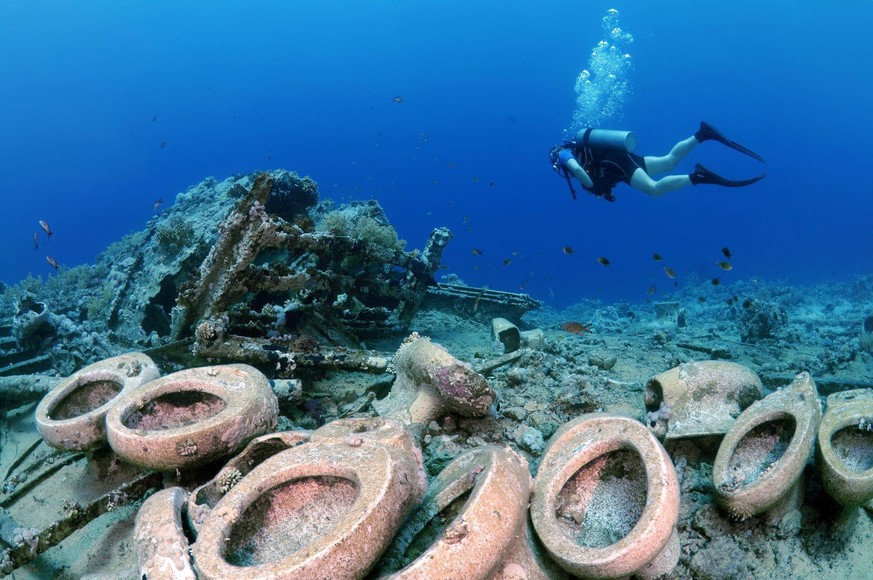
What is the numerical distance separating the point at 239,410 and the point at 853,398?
15.8ft

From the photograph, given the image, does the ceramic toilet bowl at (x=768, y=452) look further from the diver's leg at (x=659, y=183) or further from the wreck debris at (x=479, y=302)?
the diver's leg at (x=659, y=183)

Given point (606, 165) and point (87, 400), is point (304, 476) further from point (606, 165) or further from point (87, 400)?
point (606, 165)

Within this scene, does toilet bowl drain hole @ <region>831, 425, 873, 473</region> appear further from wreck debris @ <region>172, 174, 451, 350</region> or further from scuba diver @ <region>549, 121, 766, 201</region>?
scuba diver @ <region>549, 121, 766, 201</region>

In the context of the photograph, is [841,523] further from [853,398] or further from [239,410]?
[239,410]

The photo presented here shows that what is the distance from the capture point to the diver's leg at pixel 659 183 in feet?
33.6

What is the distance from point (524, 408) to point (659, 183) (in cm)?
851

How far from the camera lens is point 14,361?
289 inches

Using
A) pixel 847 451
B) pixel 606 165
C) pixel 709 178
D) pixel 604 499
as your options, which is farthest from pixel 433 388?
pixel 606 165

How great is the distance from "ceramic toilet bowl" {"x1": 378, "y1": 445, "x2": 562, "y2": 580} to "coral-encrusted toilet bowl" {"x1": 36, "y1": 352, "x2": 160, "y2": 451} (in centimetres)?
283

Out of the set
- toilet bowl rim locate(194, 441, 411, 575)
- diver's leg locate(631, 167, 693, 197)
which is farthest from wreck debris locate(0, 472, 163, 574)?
diver's leg locate(631, 167, 693, 197)

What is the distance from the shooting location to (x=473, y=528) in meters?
2.11

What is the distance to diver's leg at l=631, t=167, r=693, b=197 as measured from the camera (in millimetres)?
10255

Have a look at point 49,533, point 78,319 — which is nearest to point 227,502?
point 49,533

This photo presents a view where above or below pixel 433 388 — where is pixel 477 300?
above
